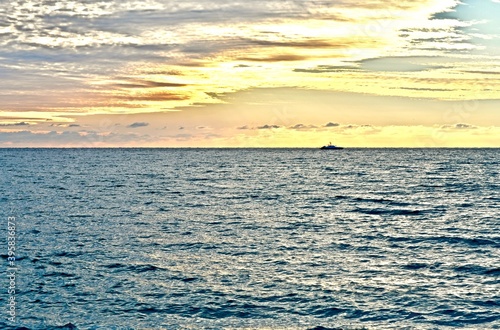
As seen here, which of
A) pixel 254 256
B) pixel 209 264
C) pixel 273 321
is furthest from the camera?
pixel 254 256

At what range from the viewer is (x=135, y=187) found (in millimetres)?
92000

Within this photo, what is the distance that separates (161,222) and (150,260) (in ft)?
55.3

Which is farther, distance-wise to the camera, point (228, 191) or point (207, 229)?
point (228, 191)

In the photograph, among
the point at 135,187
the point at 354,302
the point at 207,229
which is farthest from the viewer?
the point at 135,187

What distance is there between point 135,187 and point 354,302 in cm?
7012

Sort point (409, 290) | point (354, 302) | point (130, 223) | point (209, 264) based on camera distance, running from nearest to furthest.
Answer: point (354, 302)
point (409, 290)
point (209, 264)
point (130, 223)

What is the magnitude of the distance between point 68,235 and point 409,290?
2854 cm

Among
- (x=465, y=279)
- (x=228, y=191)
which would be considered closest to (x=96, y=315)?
(x=465, y=279)

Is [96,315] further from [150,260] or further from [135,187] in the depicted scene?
[135,187]

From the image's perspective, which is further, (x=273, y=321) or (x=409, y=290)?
(x=409, y=290)

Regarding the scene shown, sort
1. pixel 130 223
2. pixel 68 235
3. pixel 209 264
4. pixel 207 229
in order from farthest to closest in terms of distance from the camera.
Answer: pixel 130 223 < pixel 207 229 < pixel 68 235 < pixel 209 264

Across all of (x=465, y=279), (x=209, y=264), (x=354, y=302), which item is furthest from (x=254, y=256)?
(x=465, y=279)

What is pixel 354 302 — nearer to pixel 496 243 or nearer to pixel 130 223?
pixel 496 243

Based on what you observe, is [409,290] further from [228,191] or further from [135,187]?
[135,187]
